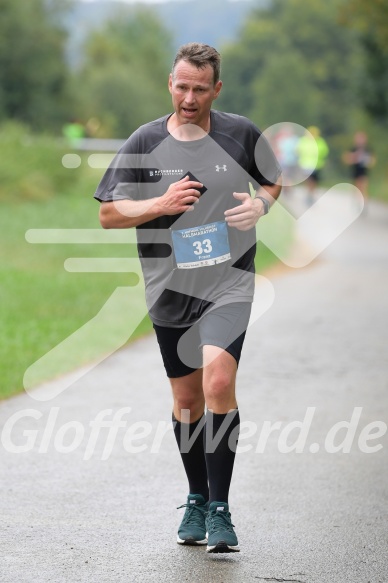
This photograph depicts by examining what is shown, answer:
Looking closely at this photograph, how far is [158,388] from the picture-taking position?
9688mm

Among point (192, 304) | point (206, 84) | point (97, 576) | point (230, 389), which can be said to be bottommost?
point (97, 576)

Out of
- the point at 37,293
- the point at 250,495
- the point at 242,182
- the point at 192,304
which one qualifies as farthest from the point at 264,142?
the point at 37,293

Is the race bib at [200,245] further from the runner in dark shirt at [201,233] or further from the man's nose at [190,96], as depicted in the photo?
the man's nose at [190,96]

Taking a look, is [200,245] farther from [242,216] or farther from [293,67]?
[293,67]

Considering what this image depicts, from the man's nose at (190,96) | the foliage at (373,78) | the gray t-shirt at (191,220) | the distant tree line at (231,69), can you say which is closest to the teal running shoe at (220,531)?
the gray t-shirt at (191,220)

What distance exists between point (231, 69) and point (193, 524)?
133 metres

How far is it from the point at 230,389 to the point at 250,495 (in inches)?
49.5

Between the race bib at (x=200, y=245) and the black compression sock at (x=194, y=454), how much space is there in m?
0.73

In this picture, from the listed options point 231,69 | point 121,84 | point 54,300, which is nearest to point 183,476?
point 54,300

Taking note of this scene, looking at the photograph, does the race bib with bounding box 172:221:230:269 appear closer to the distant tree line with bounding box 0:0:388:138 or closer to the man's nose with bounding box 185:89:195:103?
the man's nose with bounding box 185:89:195:103

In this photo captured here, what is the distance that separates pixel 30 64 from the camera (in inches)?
2746

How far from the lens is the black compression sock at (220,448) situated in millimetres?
5547

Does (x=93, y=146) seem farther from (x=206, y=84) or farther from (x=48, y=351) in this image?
(x=206, y=84)

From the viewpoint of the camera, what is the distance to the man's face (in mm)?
5461
